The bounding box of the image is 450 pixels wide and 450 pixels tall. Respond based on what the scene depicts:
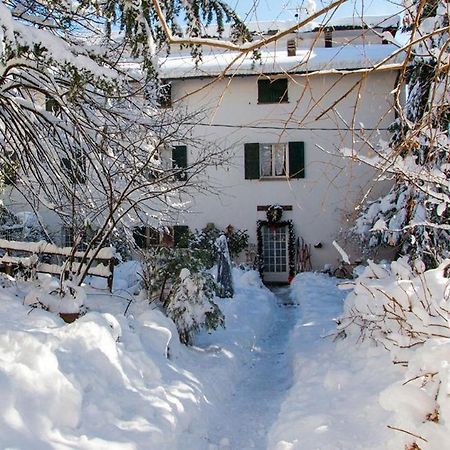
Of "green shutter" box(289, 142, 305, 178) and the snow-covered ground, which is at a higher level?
"green shutter" box(289, 142, 305, 178)

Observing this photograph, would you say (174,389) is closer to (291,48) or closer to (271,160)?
(271,160)

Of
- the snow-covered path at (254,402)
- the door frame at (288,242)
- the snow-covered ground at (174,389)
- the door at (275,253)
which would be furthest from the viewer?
the door at (275,253)

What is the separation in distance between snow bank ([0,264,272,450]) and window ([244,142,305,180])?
11.5 metres

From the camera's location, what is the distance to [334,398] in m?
5.07

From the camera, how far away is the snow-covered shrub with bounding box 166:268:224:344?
701 cm

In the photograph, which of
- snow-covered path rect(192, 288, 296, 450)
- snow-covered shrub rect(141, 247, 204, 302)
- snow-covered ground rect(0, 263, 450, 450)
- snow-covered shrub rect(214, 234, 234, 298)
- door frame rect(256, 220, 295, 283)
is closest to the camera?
snow-covered ground rect(0, 263, 450, 450)

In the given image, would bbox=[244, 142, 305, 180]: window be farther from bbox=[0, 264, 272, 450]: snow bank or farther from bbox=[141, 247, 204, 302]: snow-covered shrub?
bbox=[0, 264, 272, 450]: snow bank

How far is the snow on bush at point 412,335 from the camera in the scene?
2.94 meters

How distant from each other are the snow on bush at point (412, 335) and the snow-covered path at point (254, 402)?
117cm

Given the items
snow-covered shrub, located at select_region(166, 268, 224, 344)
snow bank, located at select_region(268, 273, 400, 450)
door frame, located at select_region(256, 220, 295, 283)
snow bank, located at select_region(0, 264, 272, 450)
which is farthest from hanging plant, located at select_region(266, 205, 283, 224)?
snow bank, located at select_region(0, 264, 272, 450)

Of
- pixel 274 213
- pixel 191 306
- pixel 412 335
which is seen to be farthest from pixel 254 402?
pixel 274 213

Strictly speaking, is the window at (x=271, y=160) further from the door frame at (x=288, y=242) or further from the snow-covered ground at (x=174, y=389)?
the snow-covered ground at (x=174, y=389)

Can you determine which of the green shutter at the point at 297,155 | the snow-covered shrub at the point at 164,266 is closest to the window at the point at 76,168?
the snow-covered shrub at the point at 164,266

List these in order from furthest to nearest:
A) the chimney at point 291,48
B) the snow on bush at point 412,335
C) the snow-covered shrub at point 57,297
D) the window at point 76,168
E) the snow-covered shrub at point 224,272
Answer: the chimney at point 291,48 < the snow-covered shrub at point 224,272 < the window at point 76,168 < the snow-covered shrub at point 57,297 < the snow on bush at point 412,335
